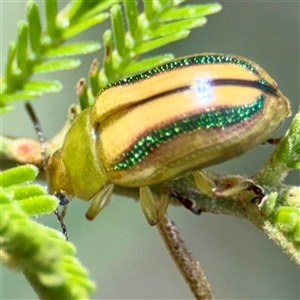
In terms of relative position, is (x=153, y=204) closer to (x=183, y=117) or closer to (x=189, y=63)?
(x=183, y=117)

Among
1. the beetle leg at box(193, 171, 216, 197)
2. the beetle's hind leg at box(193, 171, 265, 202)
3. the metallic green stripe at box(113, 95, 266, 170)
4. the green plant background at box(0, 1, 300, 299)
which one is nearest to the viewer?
the beetle's hind leg at box(193, 171, 265, 202)

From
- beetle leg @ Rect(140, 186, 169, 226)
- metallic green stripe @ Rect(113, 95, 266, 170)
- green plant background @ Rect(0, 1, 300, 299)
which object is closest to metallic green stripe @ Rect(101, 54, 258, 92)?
metallic green stripe @ Rect(113, 95, 266, 170)

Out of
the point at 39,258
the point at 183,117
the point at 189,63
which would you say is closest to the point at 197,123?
the point at 183,117

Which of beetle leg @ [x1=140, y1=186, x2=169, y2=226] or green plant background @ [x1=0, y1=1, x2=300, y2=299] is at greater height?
beetle leg @ [x1=140, y1=186, x2=169, y2=226]

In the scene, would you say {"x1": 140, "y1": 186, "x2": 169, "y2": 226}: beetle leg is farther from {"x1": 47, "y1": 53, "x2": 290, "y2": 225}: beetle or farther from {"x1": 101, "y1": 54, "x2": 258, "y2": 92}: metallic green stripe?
{"x1": 101, "y1": 54, "x2": 258, "y2": 92}: metallic green stripe

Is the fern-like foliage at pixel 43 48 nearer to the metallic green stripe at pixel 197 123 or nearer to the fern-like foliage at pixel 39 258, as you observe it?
the metallic green stripe at pixel 197 123

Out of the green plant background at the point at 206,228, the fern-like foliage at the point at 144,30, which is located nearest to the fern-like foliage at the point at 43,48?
the fern-like foliage at the point at 144,30

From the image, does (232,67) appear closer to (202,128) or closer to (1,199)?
(202,128)
